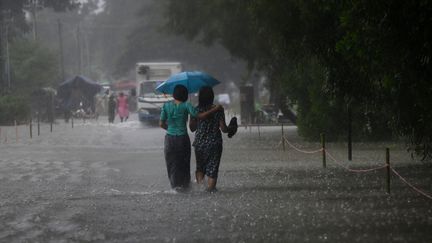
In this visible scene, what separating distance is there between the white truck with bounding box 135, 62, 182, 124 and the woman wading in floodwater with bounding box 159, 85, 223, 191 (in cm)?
2942

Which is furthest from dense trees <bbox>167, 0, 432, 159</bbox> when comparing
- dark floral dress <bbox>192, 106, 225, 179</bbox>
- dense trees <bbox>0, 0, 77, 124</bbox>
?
dense trees <bbox>0, 0, 77, 124</bbox>

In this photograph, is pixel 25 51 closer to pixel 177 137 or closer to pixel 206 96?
pixel 177 137

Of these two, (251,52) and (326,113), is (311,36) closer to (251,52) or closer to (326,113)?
(326,113)

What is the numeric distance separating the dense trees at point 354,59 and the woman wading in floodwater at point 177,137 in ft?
9.00

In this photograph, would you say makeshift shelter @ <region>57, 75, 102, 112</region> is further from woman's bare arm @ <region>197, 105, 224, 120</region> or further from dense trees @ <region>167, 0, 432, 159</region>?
woman's bare arm @ <region>197, 105, 224, 120</region>

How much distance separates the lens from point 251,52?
32812 millimetres

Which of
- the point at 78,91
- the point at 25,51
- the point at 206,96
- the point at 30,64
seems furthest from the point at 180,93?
the point at 25,51

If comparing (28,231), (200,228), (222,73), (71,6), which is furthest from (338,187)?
(222,73)

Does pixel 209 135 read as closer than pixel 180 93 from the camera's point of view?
Yes

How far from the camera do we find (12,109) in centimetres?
5003

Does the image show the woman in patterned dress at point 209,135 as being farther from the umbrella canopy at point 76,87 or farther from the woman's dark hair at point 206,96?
the umbrella canopy at point 76,87

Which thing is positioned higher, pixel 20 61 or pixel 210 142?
pixel 20 61

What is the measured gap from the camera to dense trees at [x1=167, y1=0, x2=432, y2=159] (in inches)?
431

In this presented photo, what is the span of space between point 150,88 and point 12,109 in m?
9.30
